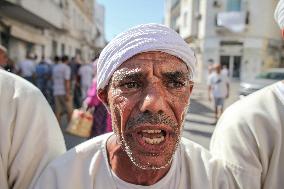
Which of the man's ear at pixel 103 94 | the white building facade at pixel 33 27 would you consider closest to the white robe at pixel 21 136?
the man's ear at pixel 103 94

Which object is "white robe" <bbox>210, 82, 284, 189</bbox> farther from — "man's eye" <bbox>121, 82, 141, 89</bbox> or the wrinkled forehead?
"man's eye" <bbox>121, 82, 141, 89</bbox>

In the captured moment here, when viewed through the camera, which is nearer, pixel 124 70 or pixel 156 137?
pixel 156 137

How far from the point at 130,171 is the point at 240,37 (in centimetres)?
2826

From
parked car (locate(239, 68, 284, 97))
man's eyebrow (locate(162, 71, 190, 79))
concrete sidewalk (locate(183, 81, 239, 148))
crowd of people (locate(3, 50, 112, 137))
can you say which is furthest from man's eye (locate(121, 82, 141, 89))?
parked car (locate(239, 68, 284, 97))

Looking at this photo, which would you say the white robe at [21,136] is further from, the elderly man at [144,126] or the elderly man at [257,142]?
the elderly man at [257,142]

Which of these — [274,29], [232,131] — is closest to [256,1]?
[274,29]

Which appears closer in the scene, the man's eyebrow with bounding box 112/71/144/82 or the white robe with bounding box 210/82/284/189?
the man's eyebrow with bounding box 112/71/144/82

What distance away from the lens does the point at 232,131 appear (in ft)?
5.71

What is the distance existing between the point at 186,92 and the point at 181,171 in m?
0.32

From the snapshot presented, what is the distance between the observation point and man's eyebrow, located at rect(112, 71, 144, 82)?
149 centimetres

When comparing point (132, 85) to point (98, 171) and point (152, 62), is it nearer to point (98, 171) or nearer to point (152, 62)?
point (152, 62)

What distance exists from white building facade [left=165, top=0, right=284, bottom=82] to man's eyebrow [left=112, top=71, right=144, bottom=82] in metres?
26.8

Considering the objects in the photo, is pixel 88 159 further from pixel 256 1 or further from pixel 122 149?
pixel 256 1

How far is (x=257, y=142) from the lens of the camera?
168cm
